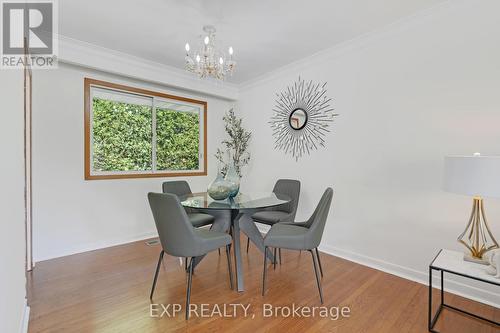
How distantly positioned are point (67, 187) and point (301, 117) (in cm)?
311

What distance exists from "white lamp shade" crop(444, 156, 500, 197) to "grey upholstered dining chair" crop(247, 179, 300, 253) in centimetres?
163

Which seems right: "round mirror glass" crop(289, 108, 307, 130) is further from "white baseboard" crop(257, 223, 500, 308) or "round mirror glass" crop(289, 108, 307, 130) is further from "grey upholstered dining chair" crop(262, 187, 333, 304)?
"white baseboard" crop(257, 223, 500, 308)

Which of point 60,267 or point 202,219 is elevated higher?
point 202,219

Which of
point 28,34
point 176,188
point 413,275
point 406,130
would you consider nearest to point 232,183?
point 176,188

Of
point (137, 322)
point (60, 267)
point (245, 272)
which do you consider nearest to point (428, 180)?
point (245, 272)

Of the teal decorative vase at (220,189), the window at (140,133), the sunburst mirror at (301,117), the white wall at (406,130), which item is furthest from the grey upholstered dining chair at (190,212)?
the sunburst mirror at (301,117)

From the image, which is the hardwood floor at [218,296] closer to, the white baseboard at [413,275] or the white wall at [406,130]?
the white baseboard at [413,275]

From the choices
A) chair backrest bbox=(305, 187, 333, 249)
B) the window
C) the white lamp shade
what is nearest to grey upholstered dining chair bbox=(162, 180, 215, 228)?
the window

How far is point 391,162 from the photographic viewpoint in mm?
2633

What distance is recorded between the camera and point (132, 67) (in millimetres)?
3361

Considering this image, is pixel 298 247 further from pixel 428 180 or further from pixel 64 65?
pixel 64 65

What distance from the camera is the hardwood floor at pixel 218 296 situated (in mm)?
1797

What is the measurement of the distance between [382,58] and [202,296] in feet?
9.73

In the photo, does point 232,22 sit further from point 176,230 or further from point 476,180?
point 476,180
